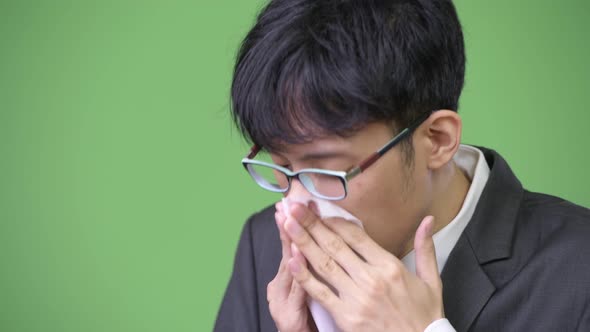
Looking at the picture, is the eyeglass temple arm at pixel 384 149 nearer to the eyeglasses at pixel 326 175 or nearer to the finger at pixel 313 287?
the eyeglasses at pixel 326 175

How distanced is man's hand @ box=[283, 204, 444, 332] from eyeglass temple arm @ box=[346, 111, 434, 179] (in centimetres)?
12

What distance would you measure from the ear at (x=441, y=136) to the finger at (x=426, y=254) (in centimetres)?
15

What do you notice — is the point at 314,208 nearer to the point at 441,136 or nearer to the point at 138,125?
the point at 441,136

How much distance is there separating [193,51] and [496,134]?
3.29ft

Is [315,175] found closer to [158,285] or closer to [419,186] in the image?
[419,186]

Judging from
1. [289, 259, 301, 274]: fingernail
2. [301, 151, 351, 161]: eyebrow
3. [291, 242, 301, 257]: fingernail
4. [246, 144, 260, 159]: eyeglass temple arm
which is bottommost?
[289, 259, 301, 274]: fingernail

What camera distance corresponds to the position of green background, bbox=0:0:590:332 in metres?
2.57

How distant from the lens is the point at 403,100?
1491 millimetres

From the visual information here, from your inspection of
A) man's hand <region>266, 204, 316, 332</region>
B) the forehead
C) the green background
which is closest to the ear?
the forehead

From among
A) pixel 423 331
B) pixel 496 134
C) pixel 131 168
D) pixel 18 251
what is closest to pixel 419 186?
pixel 423 331

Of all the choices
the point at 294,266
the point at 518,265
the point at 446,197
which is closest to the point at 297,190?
the point at 294,266

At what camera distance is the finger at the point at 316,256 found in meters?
1.52

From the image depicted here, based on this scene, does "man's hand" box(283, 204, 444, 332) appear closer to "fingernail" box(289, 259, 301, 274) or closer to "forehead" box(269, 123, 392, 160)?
"fingernail" box(289, 259, 301, 274)

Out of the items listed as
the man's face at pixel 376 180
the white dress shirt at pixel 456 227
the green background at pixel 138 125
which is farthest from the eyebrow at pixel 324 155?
the green background at pixel 138 125
